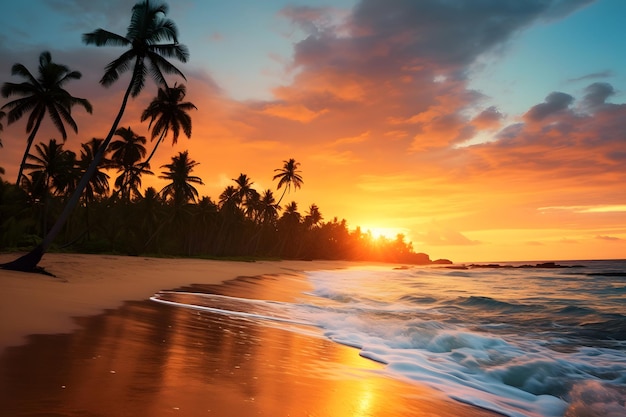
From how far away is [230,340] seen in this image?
6.01 m

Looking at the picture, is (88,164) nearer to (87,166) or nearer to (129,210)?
(87,166)

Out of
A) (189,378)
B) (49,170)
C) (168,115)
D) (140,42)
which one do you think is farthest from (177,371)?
(49,170)

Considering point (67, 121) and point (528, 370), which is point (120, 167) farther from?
point (528, 370)

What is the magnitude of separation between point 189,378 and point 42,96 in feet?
117

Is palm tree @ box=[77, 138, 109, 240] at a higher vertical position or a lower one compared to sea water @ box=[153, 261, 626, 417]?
higher

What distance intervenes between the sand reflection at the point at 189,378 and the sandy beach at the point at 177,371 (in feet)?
0.04

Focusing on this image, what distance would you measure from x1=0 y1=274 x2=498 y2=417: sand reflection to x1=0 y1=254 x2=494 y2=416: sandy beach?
0.04 ft

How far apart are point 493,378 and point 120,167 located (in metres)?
45.0

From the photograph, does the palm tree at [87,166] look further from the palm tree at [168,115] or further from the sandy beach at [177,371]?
the sandy beach at [177,371]

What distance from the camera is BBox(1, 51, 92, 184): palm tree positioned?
101 feet

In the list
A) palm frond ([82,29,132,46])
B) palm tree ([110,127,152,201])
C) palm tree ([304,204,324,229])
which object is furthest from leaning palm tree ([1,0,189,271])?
palm tree ([304,204,324,229])

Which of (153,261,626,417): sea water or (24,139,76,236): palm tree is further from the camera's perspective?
(24,139,76,236): palm tree

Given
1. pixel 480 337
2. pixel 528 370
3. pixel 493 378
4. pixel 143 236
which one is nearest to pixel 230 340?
pixel 493 378

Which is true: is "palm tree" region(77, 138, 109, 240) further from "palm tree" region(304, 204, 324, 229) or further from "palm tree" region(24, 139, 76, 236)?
"palm tree" region(304, 204, 324, 229)
